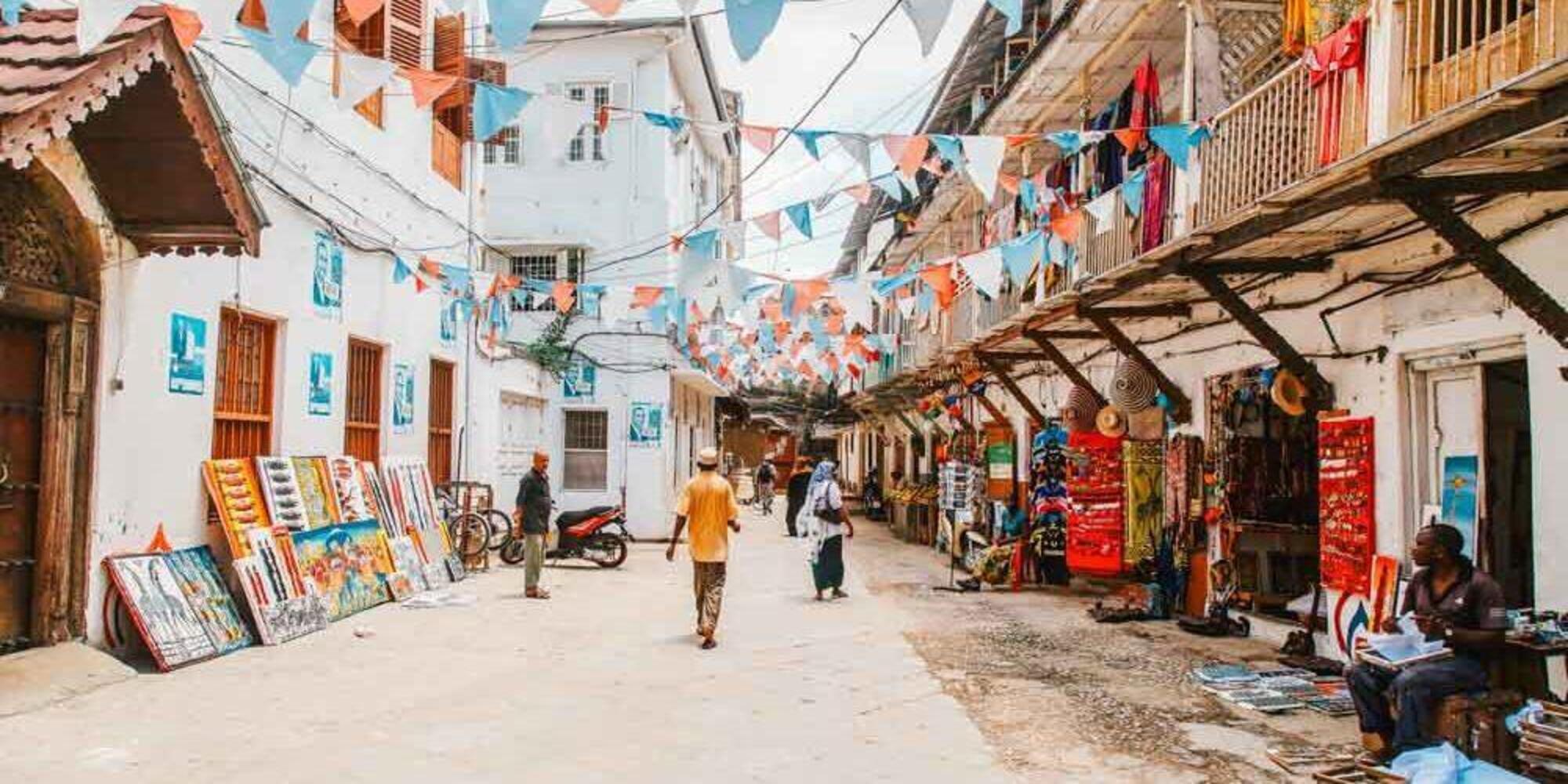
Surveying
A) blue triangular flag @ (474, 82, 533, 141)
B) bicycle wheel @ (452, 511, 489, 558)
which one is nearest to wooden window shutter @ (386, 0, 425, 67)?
bicycle wheel @ (452, 511, 489, 558)

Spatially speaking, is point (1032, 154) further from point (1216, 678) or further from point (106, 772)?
point (106, 772)

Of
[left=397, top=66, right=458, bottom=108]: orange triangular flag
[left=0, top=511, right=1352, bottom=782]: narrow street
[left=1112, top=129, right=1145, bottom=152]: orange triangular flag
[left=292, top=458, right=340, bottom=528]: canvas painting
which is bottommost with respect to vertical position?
[left=0, top=511, right=1352, bottom=782]: narrow street

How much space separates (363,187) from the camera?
12281 millimetres

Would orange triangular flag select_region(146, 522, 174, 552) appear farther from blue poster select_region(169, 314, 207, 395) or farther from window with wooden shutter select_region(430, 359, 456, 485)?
window with wooden shutter select_region(430, 359, 456, 485)

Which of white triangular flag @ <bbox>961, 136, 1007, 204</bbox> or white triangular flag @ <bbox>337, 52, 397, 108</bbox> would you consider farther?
white triangular flag @ <bbox>961, 136, 1007, 204</bbox>

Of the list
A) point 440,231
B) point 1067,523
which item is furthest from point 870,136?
point 440,231

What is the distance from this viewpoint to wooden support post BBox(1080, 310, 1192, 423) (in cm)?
1155

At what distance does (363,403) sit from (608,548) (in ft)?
16.3

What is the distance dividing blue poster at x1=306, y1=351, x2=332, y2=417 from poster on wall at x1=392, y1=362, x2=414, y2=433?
1753 millimetres

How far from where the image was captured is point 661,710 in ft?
22.9

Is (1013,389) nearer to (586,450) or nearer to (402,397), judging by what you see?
(402,397)

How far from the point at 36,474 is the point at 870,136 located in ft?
19.9

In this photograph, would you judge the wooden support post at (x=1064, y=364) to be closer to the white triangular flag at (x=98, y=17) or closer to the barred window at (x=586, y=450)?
the white triangular flag at (x=98, y=17)

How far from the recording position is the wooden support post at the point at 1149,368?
37.9 ft
